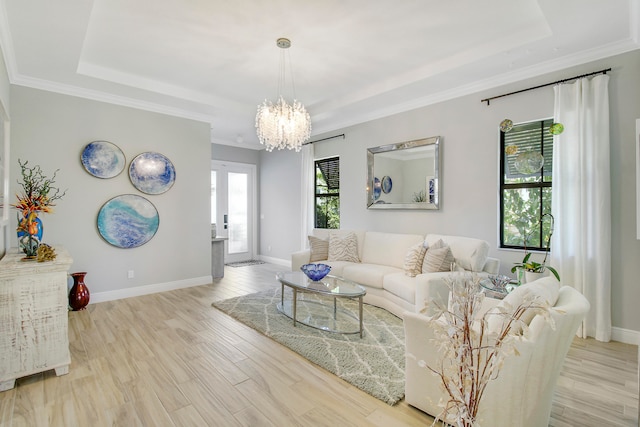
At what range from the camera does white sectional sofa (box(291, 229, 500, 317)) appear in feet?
10.4

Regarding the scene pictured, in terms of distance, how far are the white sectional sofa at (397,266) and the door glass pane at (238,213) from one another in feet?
9.81

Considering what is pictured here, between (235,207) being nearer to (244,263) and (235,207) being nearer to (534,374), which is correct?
(244,263)

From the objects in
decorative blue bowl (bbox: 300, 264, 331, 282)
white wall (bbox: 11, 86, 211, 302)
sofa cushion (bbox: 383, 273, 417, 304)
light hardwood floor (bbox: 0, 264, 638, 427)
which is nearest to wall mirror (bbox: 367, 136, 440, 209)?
sofa cushion (bbox: 383, 273, 417, 304)

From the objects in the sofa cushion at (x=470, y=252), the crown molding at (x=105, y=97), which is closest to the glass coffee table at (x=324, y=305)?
the sofa cushion at (x=470, y=252)

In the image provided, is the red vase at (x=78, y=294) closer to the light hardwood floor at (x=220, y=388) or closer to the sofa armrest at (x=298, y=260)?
the light hardwood floor at (x=220, y=388)

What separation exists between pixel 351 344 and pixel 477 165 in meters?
2.68

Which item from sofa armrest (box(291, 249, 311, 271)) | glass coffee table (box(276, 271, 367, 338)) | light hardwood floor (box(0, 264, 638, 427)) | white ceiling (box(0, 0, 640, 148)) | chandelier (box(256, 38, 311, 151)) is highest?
white ceiling (box(0, 0, 640, 148))

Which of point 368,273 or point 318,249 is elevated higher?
point 318,249

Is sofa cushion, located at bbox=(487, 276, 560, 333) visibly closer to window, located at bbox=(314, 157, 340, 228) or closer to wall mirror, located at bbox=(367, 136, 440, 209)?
wall mirror, located at bbox=(367, 136, 440, 209)

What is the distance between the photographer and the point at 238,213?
7.49m

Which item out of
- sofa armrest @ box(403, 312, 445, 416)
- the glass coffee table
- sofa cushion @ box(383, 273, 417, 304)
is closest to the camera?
sofa armrest @ box(403, 312, 445, 416)

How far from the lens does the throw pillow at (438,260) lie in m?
3.51

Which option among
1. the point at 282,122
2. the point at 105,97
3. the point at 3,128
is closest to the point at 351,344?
the point at 282,122

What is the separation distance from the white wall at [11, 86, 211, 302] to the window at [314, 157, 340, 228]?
2109 millimetres
